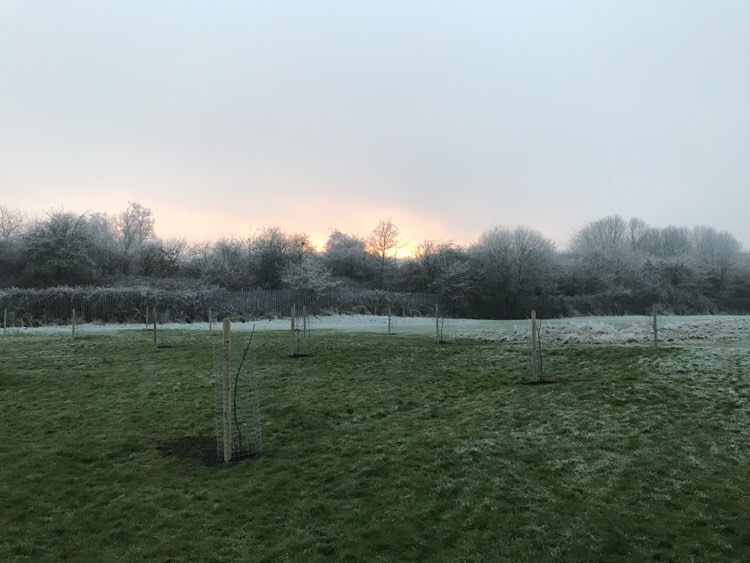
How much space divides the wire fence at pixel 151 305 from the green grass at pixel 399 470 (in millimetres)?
13912

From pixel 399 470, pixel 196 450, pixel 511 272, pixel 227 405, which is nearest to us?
pixel 399 470

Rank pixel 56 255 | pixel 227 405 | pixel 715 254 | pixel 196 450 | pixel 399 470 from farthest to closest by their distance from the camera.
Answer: pixel 715 254, pixel 56 255, pixel 196 450, pixel 227 405, pixel 399 470

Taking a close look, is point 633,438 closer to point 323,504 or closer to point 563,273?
point 323,504

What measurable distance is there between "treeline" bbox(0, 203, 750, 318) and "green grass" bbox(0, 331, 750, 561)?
29.3m

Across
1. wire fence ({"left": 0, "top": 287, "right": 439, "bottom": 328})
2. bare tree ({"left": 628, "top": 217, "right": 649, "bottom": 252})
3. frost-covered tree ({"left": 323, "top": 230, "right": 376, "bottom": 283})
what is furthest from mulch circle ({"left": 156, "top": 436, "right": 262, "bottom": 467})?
bare tree ({"left": 628, "top": 217, "right": 649, "bottom": 252})

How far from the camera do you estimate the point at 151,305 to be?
3003 cm

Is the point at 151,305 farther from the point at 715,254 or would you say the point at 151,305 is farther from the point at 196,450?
the point at 715,254

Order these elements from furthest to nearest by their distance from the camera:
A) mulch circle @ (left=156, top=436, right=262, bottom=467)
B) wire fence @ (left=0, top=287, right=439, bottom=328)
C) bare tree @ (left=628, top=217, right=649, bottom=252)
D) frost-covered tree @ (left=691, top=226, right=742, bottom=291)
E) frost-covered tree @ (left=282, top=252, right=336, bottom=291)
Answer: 1. bare tree @ (left=628, top=217, right=649, bottom=252)
2. frost-covered tree @ (left=691, top=226, right=742, bottom=291)
3. frost-covered tree @ (left=282, top=252, right=336, bottom=291)
4. wire fence @ (left=0, top=287, right=439, bottom=328)
5. mulch circle @ (left=156, top=436, right=262, bottom=467)

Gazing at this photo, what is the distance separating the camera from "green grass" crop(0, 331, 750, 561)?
4379mm

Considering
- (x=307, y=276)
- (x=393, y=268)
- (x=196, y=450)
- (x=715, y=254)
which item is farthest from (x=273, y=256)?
(x=715, y=254)

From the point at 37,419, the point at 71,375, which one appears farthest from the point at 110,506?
the point at 71,375

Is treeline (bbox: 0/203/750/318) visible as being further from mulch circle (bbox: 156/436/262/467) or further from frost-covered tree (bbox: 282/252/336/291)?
mulch circle (bbox: 156/436/262/467)

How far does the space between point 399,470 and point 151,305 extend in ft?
89.0

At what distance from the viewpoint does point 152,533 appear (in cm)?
469
